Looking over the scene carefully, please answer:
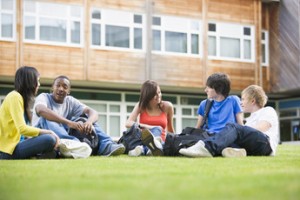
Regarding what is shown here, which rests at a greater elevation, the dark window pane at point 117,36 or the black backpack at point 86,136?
the dark window pane at point 117,36

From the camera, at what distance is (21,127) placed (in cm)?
672

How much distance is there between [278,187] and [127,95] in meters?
21.8

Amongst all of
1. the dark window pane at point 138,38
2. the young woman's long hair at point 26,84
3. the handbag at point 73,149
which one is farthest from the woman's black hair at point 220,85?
the dark window pane at point 138,38

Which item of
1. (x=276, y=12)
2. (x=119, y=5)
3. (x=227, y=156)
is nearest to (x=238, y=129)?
(x=227, y=156)

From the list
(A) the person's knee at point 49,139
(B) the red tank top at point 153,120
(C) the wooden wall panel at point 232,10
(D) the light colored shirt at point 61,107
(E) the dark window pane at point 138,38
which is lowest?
(A) the person's knee at point 49,139

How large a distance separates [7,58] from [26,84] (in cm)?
1433

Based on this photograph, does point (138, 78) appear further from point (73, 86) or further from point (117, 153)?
point (117, 153)

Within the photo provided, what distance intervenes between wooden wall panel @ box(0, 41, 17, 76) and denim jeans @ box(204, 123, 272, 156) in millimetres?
14314

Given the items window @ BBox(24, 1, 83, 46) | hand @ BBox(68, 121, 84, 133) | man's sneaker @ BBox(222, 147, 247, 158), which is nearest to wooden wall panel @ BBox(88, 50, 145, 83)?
window @ BBox(24, 1, 83, 46)

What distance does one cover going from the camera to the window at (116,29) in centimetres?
2291

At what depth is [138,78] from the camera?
23.0m

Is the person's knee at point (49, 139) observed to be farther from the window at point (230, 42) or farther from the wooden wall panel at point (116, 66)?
the window at point (230, 42)

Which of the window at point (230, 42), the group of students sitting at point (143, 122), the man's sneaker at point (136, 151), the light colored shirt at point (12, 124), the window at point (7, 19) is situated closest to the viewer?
the light colored shirt at point (12, 124)

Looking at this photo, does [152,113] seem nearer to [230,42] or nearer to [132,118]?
[132,118]
